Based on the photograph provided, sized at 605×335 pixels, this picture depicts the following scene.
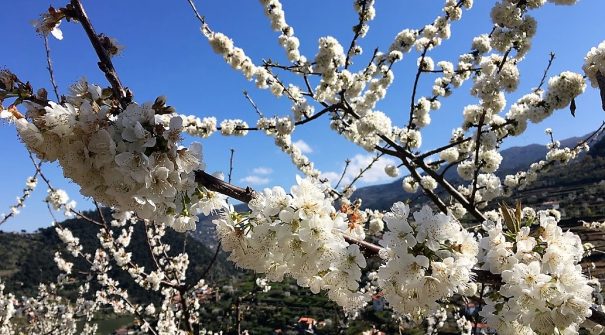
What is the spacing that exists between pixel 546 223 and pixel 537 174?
648cm

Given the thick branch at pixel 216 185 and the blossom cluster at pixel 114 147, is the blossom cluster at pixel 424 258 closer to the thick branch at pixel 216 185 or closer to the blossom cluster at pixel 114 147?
the thick branch at pixel 216 185

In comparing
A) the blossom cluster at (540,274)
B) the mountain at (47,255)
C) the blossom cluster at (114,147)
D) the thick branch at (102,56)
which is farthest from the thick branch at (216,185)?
the mountain at (47,255)

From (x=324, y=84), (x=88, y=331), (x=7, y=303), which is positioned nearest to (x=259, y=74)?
(x=324, y=84)

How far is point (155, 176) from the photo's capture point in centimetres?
149

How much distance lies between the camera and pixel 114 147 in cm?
141

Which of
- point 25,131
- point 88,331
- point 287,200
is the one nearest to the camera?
point 25,131

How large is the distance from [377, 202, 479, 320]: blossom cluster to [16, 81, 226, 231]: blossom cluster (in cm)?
87

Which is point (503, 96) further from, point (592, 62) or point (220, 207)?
point (220, 207)

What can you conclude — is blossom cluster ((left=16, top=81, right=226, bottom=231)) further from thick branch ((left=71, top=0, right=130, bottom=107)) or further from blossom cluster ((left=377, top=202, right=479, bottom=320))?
blossom cluster ((left=377, top=202, right=479, bottom=320))

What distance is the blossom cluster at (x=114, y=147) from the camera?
143 cm

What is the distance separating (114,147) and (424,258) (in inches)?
48.7

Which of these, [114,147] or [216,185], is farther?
[216,185]

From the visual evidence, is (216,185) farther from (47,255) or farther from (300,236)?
(47,255)

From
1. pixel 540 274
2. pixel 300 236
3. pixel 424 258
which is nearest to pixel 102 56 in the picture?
pixel 300 236
